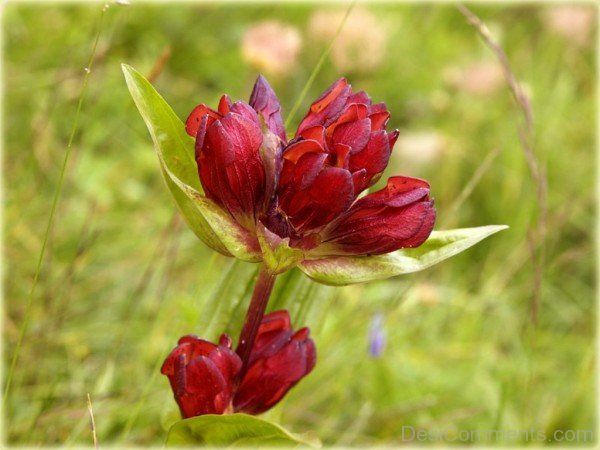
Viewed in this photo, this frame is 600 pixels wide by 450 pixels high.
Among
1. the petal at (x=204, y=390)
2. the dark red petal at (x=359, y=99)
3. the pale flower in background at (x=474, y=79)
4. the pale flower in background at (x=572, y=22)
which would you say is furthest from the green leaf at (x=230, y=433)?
the pale flower in background at (x=572, y=22)

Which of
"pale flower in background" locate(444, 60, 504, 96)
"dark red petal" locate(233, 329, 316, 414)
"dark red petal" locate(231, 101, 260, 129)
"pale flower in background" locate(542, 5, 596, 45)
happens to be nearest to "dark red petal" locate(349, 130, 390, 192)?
"dark red petal" locate(231, 101, 260, 129)

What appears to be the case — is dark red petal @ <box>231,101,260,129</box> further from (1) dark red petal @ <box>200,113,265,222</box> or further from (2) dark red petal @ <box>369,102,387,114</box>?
(2) dark red petal @ <box>369,102,387,114</box>

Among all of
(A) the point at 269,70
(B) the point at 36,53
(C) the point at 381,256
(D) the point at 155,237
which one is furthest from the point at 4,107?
(C) the point at 381,256

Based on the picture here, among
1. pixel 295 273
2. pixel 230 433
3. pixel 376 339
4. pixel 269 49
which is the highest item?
pixel 269 49

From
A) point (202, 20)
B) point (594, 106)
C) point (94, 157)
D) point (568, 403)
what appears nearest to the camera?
point (568, 403)

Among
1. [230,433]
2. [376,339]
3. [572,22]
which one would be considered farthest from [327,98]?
[572,22]

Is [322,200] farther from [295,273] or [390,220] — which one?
[295,273]

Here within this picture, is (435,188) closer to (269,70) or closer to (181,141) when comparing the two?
(269,70)
